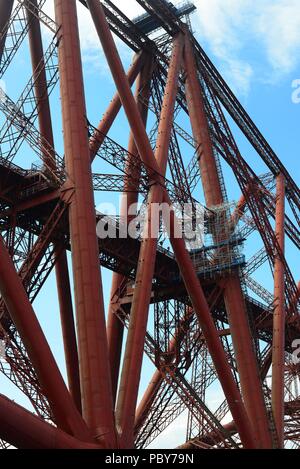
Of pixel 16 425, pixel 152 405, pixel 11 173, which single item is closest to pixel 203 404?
pixel 152 405

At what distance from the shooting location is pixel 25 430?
49.2 ft

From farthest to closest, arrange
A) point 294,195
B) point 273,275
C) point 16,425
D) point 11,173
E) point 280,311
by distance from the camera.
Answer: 1. point 294,195
2. point 273,275
3. point 280,311
4. point 11,173
5. point 16,425

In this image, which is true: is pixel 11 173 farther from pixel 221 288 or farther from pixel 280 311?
pixel 280 311

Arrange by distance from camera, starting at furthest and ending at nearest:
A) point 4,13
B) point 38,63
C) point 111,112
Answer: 1. point 111,112
2. point 38,63
3. point 4,13

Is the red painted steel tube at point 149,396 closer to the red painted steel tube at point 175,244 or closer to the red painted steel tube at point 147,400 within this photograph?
the red painted steel tube at point 147,400

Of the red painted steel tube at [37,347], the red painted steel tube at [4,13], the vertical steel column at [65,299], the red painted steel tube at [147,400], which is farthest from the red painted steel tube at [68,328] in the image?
the red painted steel tube at [37,347]

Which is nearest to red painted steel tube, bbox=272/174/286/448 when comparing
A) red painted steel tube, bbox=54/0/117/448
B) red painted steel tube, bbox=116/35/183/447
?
red painted steel tube, bbox=116/35/183/447

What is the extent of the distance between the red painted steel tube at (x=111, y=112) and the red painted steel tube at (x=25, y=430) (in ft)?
40.6

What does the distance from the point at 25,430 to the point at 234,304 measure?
15.5m

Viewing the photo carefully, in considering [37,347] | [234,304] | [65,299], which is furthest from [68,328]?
[37,347]

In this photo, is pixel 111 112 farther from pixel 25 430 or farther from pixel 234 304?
pixel 25 430

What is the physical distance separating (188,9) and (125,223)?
12.3 m

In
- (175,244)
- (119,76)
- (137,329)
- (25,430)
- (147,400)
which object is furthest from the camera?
(147,400)

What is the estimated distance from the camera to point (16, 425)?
1476cm
